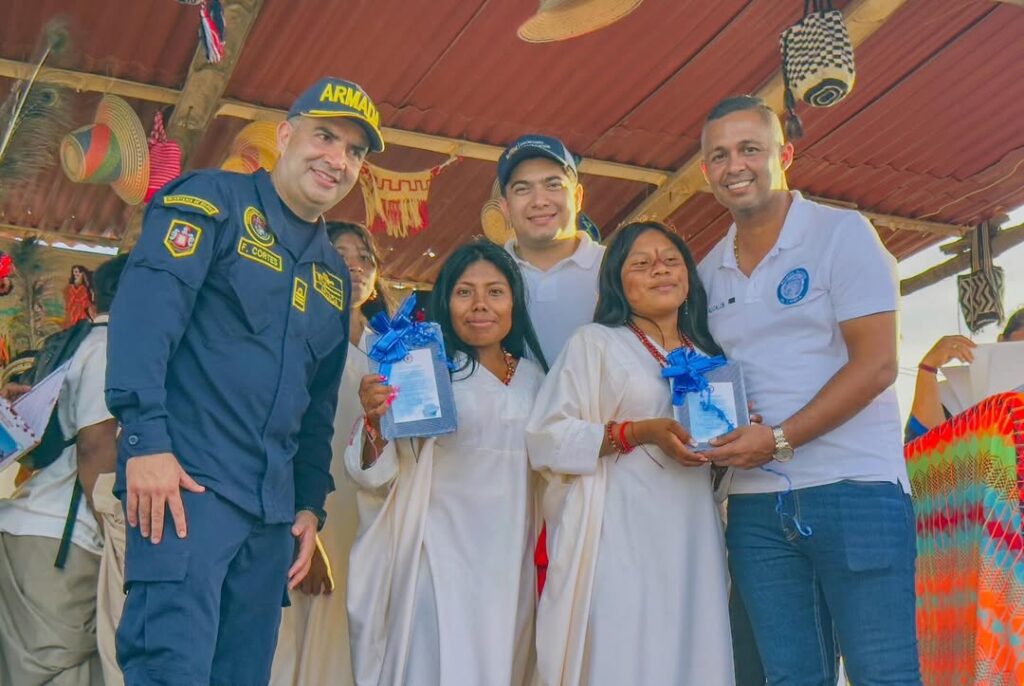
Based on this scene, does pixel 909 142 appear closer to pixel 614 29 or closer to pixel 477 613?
pixel 614 29

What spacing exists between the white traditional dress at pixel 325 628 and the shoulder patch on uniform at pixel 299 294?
0.87m

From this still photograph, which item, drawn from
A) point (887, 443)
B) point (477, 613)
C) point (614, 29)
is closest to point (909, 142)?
point (614, 29)

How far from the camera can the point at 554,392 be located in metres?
3.35

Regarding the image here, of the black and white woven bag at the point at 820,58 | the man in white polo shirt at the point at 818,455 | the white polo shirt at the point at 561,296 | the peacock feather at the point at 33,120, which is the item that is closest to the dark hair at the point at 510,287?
the white polo shirt at the point at 561,296

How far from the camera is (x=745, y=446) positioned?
9.96ft

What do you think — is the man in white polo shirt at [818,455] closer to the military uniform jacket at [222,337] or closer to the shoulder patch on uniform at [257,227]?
the military uniform jacket at [222,337]

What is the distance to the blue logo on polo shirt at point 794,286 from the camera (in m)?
3.22

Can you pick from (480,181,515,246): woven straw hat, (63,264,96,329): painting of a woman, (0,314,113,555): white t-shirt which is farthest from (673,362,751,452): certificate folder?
(63,264,96,329): painting of a woman

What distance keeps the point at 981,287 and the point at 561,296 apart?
459 centimetres

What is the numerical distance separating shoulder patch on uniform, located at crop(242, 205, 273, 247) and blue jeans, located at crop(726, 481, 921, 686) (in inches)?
59.2

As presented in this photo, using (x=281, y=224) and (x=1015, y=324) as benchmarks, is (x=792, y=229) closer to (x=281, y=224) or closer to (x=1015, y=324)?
(x=281, y=224)

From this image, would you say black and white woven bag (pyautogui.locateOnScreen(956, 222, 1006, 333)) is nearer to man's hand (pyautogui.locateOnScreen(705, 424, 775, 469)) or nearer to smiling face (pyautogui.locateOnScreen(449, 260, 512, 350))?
smiling face (pyautogui.locateOnScreen(449, 260, 512, 350))

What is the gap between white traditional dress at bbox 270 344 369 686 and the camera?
12.4ft

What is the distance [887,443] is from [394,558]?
146 cm
